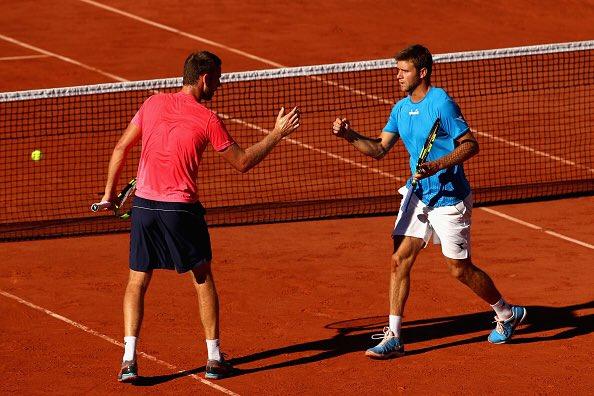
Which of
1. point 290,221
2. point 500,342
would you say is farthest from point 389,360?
point 290,221

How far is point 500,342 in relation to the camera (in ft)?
34.3

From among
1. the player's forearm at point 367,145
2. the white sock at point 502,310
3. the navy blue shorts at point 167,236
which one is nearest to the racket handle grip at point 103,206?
the navy blue shorts at point 167,236

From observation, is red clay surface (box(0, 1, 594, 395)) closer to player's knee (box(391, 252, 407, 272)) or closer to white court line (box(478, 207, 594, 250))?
white court line (box(478, 207, 594, 250))

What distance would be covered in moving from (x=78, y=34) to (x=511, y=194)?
11.7 metres

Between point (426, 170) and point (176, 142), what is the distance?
1.90m

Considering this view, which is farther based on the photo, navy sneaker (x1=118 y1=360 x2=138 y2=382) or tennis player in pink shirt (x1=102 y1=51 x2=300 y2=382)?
navy sneaker (x1=118 y1=360 x2=138 y2=382)

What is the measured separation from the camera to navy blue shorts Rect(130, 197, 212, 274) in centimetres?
937

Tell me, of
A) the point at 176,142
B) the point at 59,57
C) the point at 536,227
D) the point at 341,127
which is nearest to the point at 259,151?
the point at 176,142

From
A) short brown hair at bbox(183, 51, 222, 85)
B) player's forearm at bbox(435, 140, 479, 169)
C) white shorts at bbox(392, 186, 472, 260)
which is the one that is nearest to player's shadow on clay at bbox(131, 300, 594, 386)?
white shorts at bbox(392, 186, 472, 260)

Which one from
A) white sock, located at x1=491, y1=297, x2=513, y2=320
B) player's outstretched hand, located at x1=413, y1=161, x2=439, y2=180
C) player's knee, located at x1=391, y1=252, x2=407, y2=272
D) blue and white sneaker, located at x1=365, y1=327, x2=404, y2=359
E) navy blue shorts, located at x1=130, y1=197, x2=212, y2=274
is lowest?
blue and white sneaker, located at x1=365, y1=327, x2=404, y2=359

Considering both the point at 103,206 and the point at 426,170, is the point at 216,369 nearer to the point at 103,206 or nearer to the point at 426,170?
the point at 103,206

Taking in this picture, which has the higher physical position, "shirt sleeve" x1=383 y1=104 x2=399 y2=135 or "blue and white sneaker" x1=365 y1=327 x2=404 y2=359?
"shirt sleeve" x1=383 y1=104 x2=399 y2=135

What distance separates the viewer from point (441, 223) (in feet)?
32.9

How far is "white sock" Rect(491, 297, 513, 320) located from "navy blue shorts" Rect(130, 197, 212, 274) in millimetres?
2474
